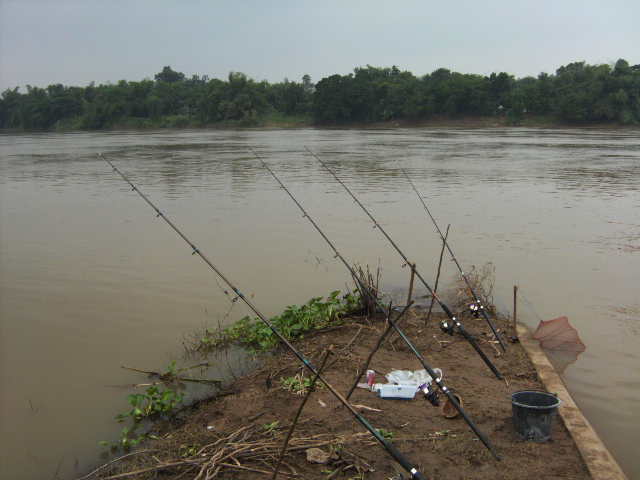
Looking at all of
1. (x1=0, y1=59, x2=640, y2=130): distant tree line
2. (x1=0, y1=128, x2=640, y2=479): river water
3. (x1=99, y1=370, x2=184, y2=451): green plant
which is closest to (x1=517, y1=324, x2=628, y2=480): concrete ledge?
(x1=0, y1=128, x2=640, y2=479): river water

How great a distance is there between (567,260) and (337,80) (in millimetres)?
67721

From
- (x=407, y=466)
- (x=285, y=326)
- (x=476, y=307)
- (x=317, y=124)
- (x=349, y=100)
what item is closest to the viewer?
(x=407, y=466)

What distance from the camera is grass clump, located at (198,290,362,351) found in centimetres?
535

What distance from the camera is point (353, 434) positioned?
3572 mm

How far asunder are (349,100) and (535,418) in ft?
229

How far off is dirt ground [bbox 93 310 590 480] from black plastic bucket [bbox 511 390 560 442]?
0.19 ft

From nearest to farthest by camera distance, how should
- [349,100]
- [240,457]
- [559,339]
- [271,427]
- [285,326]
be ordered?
[240,457], [271,427], [559,339], [285,326], [349,100]

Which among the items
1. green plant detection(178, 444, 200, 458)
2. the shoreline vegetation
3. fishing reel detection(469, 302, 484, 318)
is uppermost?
fishing reel detection(469, 302, 484, 318)

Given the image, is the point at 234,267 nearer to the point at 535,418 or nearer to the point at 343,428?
the point at 343,428

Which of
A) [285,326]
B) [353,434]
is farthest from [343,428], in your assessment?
[285,326]

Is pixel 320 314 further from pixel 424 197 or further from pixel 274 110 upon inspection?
pixel 274 110

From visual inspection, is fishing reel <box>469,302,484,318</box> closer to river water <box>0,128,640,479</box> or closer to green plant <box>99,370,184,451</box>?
river water <box>0,128,640,479</box>

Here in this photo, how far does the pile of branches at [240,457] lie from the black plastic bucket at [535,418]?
902 millimetres

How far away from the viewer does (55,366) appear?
534 cm
